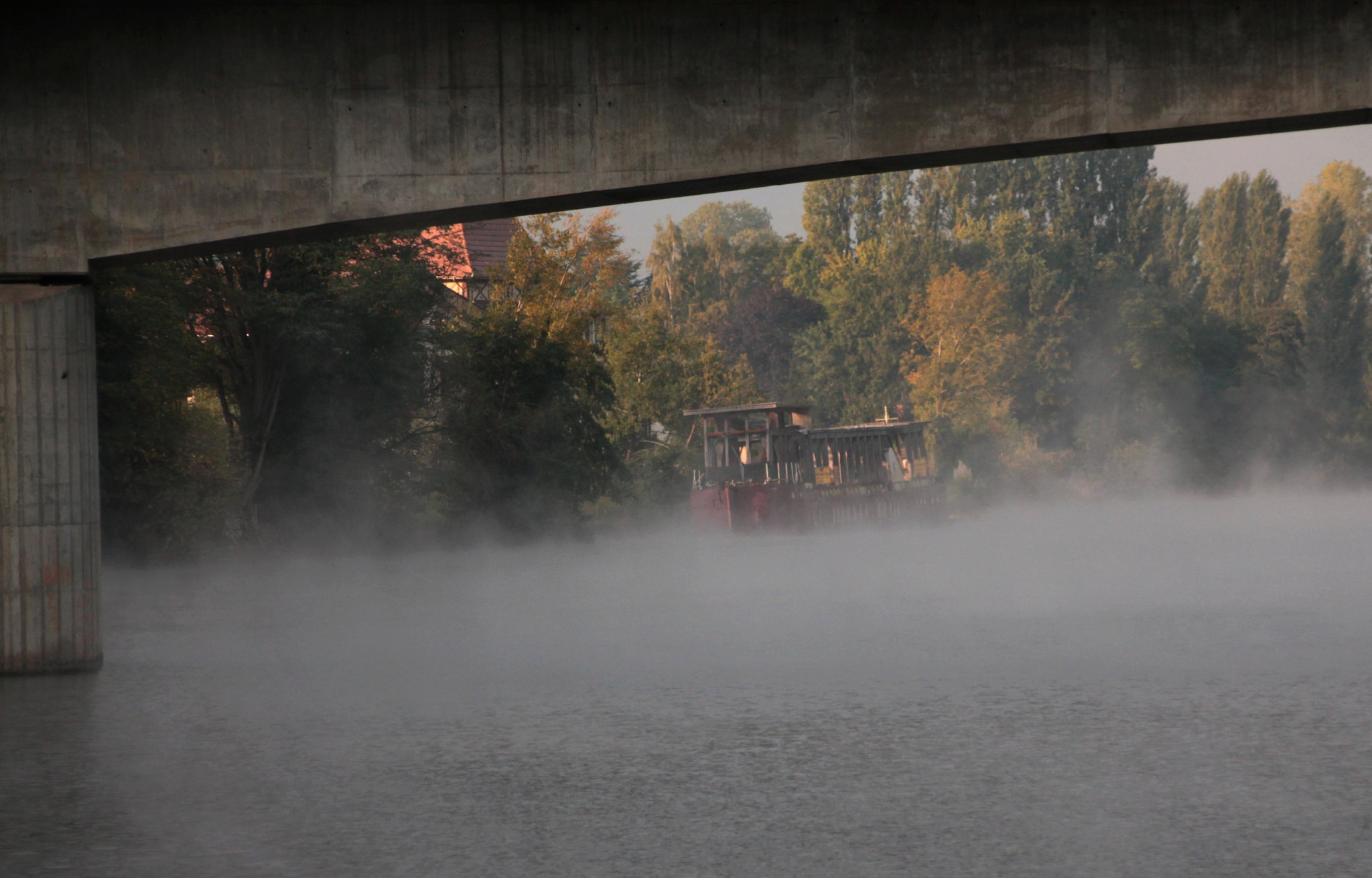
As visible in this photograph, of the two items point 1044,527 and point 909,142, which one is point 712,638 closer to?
point 909,142

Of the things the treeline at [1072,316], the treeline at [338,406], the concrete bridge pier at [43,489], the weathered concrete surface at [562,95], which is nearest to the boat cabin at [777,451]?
the treeline at [338,406]

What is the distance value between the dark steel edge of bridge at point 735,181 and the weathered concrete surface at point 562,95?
63 mm

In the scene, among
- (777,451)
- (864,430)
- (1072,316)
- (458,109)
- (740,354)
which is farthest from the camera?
(740,354)

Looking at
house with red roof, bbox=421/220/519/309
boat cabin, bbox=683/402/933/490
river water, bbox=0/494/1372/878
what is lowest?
river water, bbox=0/494/1372/878

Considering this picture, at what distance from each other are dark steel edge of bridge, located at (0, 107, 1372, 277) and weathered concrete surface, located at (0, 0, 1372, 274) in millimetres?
63

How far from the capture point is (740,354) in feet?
290

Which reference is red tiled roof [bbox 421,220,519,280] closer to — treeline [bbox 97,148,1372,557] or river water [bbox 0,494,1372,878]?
treeline [bbox 97,148,1372,557]

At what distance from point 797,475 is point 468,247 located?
49.2ft

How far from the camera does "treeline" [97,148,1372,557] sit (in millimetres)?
31281

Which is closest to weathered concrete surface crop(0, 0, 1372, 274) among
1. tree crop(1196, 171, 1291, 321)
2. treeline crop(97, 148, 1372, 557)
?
treeline crop(97, 148, 1372, 557)

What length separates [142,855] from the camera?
693cm

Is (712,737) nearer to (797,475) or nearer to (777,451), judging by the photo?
(777,451)

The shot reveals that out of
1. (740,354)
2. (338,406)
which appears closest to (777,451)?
(338,406)

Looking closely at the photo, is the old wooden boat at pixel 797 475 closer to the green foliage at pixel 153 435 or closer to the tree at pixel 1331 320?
the green foliage at pixel 153 435
